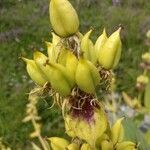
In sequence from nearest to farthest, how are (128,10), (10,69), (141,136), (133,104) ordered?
(141,136)
(133,104)
(10,69)
(128,10)

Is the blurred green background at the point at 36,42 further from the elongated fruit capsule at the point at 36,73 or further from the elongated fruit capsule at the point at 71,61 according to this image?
the elongated fruit capsule at the point at 71,61

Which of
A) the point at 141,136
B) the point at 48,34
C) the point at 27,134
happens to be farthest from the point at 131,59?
the point at 141,136

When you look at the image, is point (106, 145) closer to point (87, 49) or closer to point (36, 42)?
point (87, 49)

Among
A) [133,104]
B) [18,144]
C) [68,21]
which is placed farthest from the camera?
[18,144]

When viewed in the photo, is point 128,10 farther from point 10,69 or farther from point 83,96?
point 83,96

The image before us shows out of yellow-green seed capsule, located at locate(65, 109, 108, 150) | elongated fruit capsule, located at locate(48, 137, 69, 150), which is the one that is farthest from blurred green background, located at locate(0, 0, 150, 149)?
yellow-green seed capsule, located at locate(65, 109, 108, 150)

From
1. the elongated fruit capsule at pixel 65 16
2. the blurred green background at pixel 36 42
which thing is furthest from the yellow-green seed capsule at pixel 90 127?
the blurred green background at pixel 36 42

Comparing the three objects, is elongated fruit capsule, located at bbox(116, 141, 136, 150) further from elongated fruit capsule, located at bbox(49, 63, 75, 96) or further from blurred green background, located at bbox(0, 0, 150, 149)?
blurred green background, located at bbox(0, 0, 150, 149)
